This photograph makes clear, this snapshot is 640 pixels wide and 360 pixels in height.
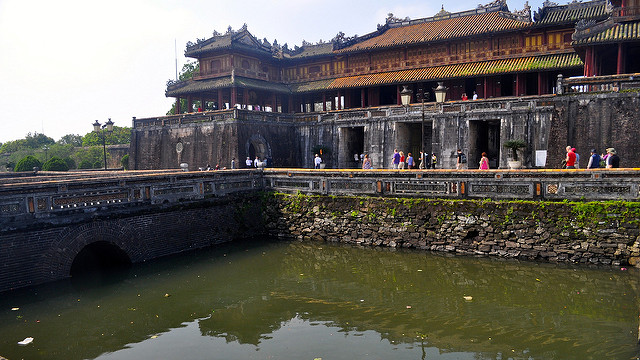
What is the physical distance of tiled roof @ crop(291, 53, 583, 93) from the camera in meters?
24.3

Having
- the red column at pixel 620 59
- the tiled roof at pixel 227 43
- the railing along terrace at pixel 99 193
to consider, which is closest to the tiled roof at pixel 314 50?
the tiled roof at pixel 227 43

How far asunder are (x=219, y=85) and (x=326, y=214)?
662 inches

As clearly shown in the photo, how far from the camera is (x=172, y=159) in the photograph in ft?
94.6

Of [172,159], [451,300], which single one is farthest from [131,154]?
[451,300]

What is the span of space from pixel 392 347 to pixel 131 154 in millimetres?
26789

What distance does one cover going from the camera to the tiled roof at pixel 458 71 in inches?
957

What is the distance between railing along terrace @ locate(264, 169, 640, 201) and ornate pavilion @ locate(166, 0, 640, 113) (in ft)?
33.0

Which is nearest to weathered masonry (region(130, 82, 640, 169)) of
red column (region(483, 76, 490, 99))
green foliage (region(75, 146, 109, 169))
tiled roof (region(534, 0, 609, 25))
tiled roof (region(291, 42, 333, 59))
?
red column (region(483, 76, 490, 99))

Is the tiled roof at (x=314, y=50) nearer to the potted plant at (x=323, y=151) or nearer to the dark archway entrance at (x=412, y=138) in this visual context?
the potted plant at (x=323, y=151)

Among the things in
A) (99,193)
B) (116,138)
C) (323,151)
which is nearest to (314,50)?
(323,151)

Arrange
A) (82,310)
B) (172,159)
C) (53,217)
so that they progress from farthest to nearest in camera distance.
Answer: (172,159) < (53,217) < (82,310)

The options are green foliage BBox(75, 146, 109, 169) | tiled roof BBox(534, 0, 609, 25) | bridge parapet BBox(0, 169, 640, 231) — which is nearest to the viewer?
bridge parapet BBox(0, 169, 640, 231)

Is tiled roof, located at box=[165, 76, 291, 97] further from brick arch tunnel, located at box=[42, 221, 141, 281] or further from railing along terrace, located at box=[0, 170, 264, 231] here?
brick arch tunnel, located at box=[42, 221, 141, 281]

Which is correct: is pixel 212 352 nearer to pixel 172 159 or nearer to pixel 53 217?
pixel 53 217
